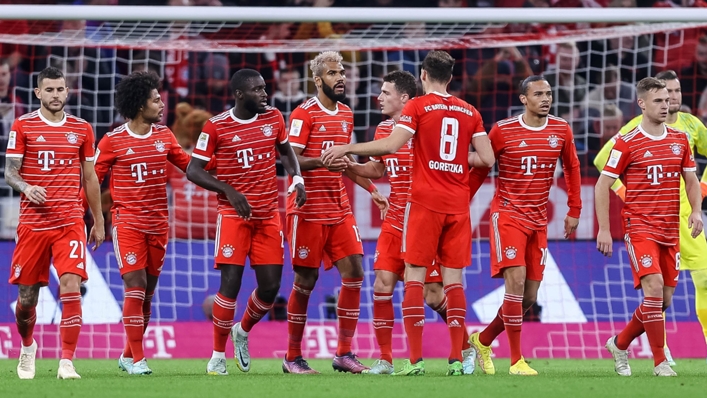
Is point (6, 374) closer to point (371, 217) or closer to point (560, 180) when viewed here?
point (371, 217)

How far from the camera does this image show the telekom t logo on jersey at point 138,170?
9216 mm

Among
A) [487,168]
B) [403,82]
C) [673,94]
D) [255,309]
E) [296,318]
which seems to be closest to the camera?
[487,168]

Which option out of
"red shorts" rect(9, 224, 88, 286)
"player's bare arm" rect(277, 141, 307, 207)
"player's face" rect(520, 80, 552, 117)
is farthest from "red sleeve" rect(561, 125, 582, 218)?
"red shorts" rect(9, 224, 88, 286)

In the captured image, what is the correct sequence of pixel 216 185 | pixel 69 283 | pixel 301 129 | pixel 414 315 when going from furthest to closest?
1. pixel 301 129
2. pixel 216 185
3. pixel 69 283
4. pixel 414 315

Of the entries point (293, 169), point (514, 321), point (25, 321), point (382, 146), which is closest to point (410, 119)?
point (382, 146)

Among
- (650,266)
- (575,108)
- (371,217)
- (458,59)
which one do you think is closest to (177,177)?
(371,217)

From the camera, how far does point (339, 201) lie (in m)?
9.55

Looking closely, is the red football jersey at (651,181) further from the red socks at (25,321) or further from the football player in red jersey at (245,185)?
the red socks at (25,321)

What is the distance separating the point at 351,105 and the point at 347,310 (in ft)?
18.2

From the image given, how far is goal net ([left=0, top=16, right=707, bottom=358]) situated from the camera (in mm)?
12320

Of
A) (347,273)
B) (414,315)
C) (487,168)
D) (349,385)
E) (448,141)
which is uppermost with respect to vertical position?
(448,141)

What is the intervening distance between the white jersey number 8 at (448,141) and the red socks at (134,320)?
264 centimetres

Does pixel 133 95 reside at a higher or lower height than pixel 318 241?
higher

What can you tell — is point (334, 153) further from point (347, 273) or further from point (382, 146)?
point (347, 273)
